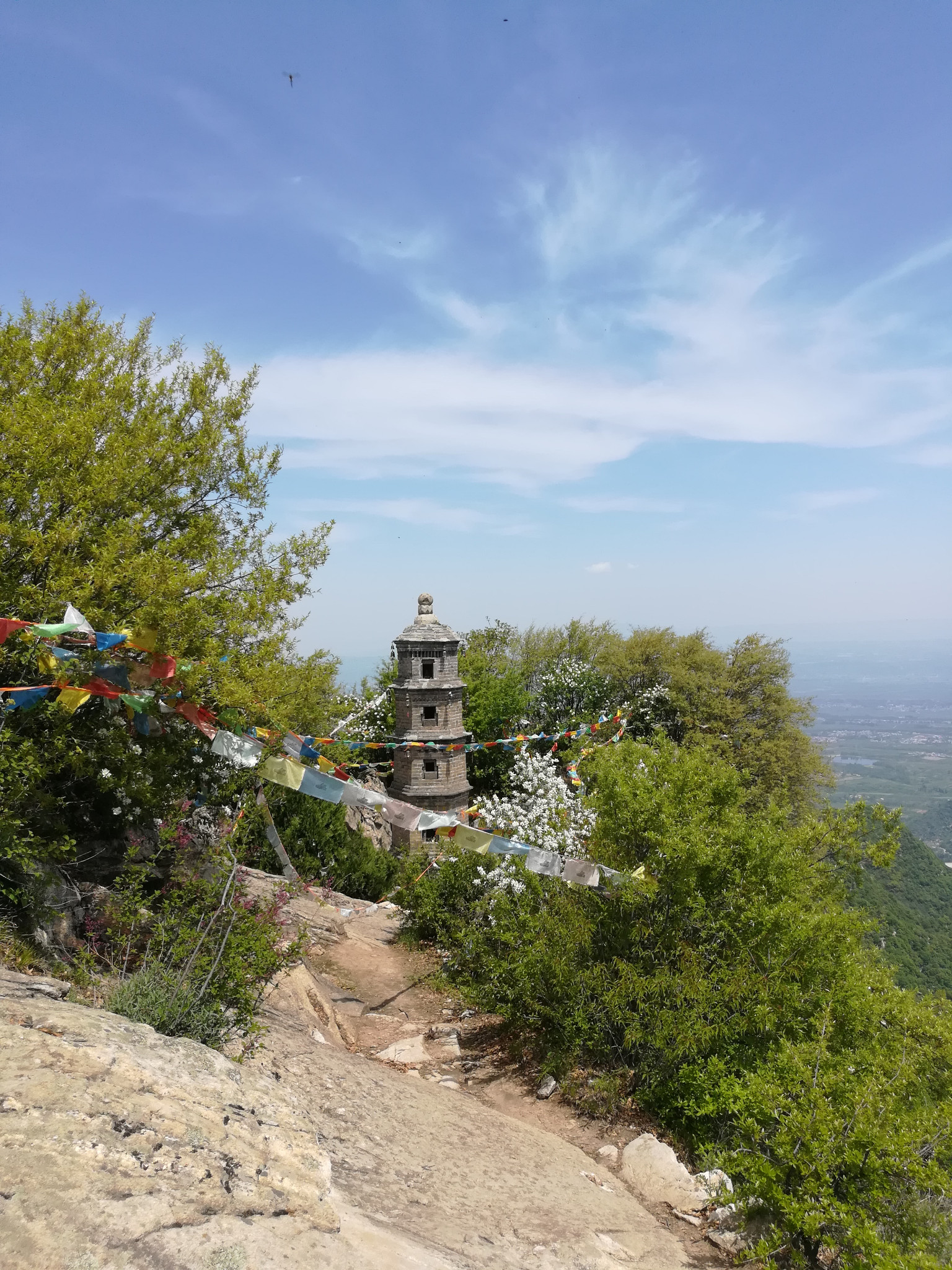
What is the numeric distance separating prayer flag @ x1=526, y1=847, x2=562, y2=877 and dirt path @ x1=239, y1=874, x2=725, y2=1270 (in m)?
3.02

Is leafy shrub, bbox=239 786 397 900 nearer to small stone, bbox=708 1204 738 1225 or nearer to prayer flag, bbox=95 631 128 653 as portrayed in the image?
prayer flag, bbox=95 631 128 653

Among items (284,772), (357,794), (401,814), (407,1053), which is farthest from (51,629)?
(407,1053)

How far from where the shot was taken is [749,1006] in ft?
29.1

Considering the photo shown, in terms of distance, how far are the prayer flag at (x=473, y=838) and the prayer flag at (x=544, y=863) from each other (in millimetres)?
735

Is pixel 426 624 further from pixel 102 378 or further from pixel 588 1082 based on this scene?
pixel 588 1082

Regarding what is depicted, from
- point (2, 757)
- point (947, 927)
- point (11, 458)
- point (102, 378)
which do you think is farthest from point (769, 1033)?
point (947, 927)

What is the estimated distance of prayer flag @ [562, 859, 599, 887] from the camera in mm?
10523

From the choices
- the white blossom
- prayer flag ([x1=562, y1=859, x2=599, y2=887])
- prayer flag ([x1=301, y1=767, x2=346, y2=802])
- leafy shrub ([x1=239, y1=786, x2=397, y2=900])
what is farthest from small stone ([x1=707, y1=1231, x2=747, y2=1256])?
leafy shrub ([x1=239, y1=786, x2=397, y2=900])

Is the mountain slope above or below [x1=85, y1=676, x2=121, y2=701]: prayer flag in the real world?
below

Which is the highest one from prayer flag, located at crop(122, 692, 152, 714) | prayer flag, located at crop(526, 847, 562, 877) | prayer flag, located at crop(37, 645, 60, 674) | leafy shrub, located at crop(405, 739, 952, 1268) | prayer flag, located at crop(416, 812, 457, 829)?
prayer flag, located at crop(37, 645, 60, 674)

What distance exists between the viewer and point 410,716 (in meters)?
25.4

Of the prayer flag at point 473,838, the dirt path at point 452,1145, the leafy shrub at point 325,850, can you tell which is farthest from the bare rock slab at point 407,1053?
the leafy shrub at point 325,850

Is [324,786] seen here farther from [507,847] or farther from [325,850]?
[325,850]

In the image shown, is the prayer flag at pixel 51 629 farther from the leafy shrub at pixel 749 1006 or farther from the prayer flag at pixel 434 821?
the leafy shrub at pixel 749 1006
